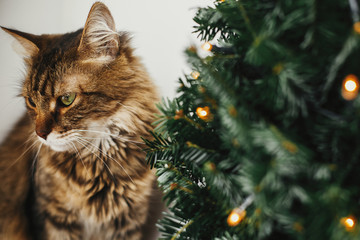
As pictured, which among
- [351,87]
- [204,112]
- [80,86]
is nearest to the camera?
[351,87]

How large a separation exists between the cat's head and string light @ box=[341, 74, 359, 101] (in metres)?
0.57

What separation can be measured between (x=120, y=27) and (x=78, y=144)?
39 centimetres

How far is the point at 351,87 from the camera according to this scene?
1.09ft

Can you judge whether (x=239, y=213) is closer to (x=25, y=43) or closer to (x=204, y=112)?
(x=204, y=112)

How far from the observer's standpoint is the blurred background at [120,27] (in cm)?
79

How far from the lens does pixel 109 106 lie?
0.75 m

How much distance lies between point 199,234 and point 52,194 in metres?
0.51

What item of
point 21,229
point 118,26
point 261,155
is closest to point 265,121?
point 261,155

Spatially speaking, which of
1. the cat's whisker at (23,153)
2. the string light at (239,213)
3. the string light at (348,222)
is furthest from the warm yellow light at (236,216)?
the cat's whisker at (23,153)

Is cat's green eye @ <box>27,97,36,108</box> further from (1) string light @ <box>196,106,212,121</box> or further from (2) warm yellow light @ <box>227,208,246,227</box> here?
(2) warm yellow light @ <box>227,208,246,227</box>

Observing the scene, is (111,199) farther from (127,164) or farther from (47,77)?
(47,77)

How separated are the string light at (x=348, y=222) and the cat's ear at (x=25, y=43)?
2.83 ft

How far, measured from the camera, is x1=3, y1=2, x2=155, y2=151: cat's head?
73 centimetres

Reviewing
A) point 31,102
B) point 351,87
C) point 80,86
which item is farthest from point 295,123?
point 31,102
